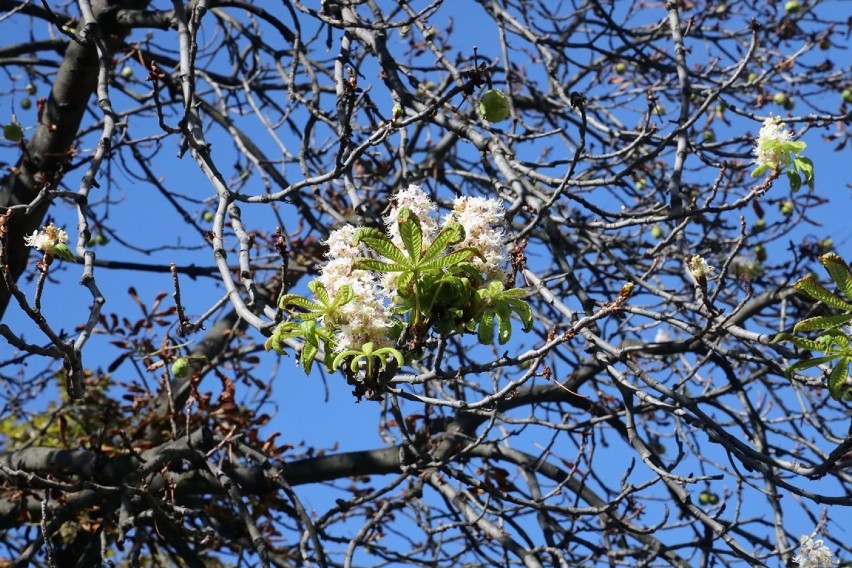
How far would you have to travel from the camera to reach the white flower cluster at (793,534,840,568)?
2793mm

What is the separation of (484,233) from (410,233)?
0.72ft

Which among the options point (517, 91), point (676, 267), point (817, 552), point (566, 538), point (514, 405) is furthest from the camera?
point (517, 91)

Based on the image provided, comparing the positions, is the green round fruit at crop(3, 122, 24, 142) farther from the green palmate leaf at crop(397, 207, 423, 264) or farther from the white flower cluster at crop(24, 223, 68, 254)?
the green palmate leaf at crop(397, 207, 423, 264)

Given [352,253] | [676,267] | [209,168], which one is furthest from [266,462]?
[676,267]

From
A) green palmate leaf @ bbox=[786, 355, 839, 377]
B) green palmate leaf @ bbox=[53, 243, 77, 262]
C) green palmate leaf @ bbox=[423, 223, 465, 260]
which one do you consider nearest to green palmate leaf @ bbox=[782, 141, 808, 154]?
green palmate leaf @ bbox=[786, 355, 839, 377]

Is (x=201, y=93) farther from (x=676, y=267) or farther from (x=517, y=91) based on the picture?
(x=676, y=267)

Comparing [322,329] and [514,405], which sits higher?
[514,405]

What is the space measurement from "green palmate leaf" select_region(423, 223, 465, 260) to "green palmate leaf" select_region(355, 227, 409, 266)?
0.15 ft

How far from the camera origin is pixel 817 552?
2807mm

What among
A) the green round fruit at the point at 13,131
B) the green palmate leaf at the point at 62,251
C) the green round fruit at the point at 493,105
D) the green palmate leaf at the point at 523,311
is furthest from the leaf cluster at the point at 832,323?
the green round fruit at the point at 13,131

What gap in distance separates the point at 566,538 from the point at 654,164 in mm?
2329

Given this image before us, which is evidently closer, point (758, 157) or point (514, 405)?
point (758, 157)

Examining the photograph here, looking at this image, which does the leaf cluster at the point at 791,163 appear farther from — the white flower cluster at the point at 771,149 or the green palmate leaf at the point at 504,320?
the green palmate leaf at the point at 504,320

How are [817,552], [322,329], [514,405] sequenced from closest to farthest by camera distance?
[322,329] → [817,552] → [514,405]
